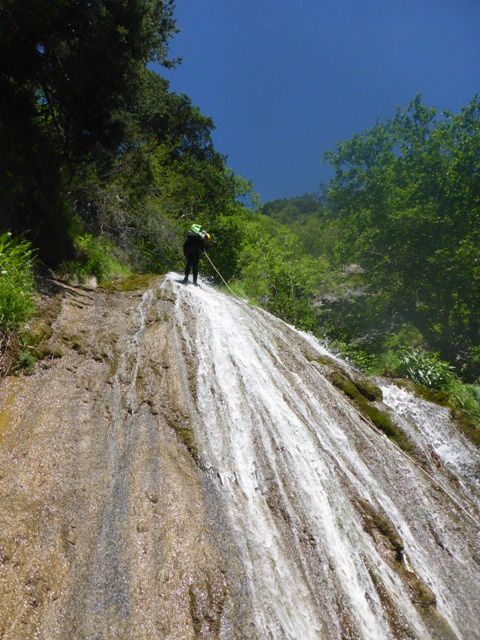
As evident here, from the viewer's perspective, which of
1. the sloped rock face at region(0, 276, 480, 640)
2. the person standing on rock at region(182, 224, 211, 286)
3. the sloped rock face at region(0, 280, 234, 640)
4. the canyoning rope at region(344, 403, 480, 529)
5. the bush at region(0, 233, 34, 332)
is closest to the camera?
the sloped rock face at region(0, 280, 234, 640)

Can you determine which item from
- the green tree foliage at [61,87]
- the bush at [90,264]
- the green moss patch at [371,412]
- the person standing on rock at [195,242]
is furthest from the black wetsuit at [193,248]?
the green moss patch at [371,412]

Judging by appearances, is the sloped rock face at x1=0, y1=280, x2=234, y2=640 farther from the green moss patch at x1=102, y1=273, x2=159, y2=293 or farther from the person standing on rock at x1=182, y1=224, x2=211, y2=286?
the person standing on rock at x1=182, y1=224, x2=211, y2=286

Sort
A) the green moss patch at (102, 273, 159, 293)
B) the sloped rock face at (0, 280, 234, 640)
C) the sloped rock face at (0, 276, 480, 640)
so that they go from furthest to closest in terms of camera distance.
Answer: the green moss patch at (102, 273, 159, 293) < the sloped rock face at (0, 276, 480, 640) < the sloped rock face at (0, 280, 234, 640)

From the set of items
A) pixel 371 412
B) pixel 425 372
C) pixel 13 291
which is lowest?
pixel 371 412

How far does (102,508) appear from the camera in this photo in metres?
4.27

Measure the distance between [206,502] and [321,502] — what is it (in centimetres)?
159

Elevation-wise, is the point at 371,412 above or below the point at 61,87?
below

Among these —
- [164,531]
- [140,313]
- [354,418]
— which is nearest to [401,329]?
[354,418]

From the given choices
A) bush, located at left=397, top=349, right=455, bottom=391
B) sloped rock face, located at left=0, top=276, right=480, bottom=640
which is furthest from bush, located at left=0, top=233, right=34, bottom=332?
bush, located at left=397, top=349, right=455, bottom=391

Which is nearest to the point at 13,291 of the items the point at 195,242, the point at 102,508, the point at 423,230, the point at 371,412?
the point at 102,508

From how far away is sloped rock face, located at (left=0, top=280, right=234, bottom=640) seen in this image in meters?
3.43

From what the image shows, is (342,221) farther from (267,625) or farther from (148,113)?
(267,625)

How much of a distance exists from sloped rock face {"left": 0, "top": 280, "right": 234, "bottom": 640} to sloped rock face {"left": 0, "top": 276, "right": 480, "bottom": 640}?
0.01m

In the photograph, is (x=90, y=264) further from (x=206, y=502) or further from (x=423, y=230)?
(x=423, y=230)
